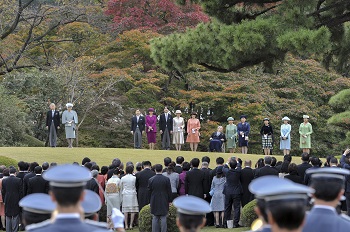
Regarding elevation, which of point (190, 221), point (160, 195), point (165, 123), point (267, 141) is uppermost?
point (165, 123)

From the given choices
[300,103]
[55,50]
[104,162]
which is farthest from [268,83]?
[104,162]

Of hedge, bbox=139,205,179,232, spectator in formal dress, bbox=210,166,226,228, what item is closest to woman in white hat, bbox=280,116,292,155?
spectator in formal dress, bbox=210,166,226,228

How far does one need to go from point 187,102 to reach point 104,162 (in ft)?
30.8

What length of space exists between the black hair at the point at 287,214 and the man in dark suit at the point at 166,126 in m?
22.4

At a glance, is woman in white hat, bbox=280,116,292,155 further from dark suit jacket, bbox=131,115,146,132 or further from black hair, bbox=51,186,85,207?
black hair, bbox=51,186,85,207

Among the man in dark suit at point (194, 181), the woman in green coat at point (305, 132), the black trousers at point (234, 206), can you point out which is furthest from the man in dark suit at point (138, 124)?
the black trousers at point (234, 206)

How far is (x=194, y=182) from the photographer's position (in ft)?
54.8

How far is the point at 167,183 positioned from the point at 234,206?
7.49 feet

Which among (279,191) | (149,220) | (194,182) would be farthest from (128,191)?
(279,191)

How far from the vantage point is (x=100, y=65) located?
3222 centimetres

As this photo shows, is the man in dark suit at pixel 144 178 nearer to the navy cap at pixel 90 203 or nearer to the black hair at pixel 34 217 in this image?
the navy cap at pixel 90 203

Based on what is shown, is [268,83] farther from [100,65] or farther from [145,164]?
[145,164]

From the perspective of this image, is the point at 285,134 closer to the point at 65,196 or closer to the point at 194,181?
the point at 194,181

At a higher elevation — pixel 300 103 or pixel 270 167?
pixel 300 103
